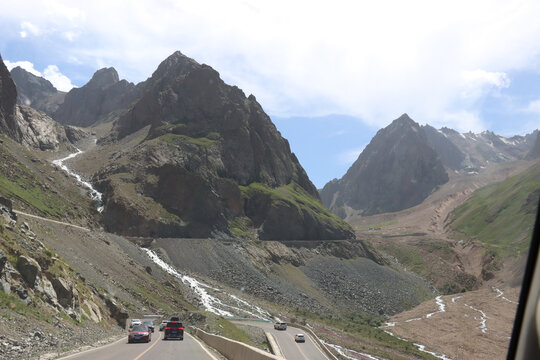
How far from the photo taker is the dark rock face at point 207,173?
115500 mm

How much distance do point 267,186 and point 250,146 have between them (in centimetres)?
1641

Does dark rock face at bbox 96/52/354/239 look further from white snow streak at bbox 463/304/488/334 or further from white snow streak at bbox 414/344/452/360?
white snow streak at bbox 414/344/452/360

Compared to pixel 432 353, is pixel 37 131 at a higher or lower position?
higher

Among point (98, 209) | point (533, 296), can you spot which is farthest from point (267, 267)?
point (533, 296)

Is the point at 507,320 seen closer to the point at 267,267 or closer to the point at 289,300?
the point at 289,300

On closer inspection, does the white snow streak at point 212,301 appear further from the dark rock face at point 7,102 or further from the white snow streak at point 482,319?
the dark rock face at point 7,102

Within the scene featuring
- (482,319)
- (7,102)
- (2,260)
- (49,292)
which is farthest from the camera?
(7,102)

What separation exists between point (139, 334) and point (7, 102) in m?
137

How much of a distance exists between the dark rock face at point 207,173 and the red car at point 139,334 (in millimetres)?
Result: 77613

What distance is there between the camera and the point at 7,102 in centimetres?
13912

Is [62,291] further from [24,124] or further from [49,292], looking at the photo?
[24,124]

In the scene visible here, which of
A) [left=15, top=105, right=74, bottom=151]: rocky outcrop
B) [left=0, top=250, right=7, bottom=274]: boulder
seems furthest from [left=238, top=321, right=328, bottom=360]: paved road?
[left=15, top=105, right=74, bottom=151]: rocky outcrop

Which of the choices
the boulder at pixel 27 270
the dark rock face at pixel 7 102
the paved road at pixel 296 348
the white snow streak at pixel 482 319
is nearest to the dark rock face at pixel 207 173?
the dark rock face at pixel 7 102

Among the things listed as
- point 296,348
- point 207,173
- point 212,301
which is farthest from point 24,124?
point 296,348
